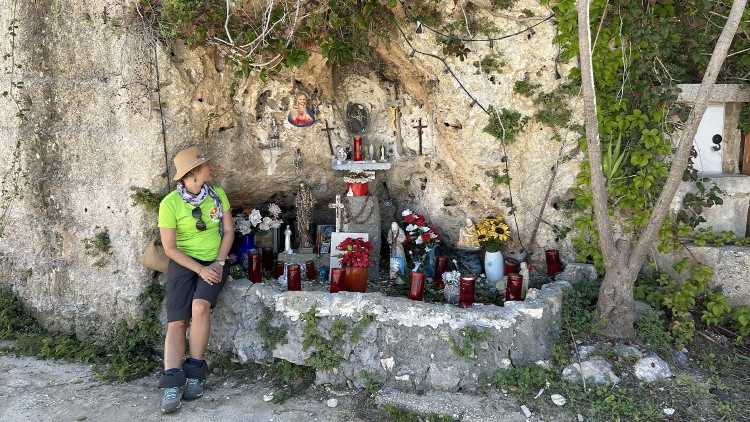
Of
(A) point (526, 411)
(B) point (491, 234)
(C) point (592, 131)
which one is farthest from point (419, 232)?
(A) point (526, 411)

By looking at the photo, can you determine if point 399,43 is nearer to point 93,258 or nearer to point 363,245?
point 363,245

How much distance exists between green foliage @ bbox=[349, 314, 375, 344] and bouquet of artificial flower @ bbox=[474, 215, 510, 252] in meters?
1.73

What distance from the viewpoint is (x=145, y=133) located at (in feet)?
17.2

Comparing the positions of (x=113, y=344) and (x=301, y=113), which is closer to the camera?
(x=113, y=344)

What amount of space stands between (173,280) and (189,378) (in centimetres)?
81

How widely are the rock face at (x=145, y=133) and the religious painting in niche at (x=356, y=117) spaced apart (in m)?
0.35

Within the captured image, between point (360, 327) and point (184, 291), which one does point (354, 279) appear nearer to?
point (360, 327)

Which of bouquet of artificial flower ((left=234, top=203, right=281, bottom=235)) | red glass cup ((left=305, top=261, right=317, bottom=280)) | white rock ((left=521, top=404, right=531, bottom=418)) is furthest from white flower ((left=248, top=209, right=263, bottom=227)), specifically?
white rock ((left=521, top=404, right=531, bottom=418))

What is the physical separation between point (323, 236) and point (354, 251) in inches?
47.0

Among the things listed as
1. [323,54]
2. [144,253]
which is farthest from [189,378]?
[323,54]

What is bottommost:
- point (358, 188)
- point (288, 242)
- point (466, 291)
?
point (466, 291)

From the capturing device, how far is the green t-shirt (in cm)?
466

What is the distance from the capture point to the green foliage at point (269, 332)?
4.74 m

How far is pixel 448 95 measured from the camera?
571 cm
